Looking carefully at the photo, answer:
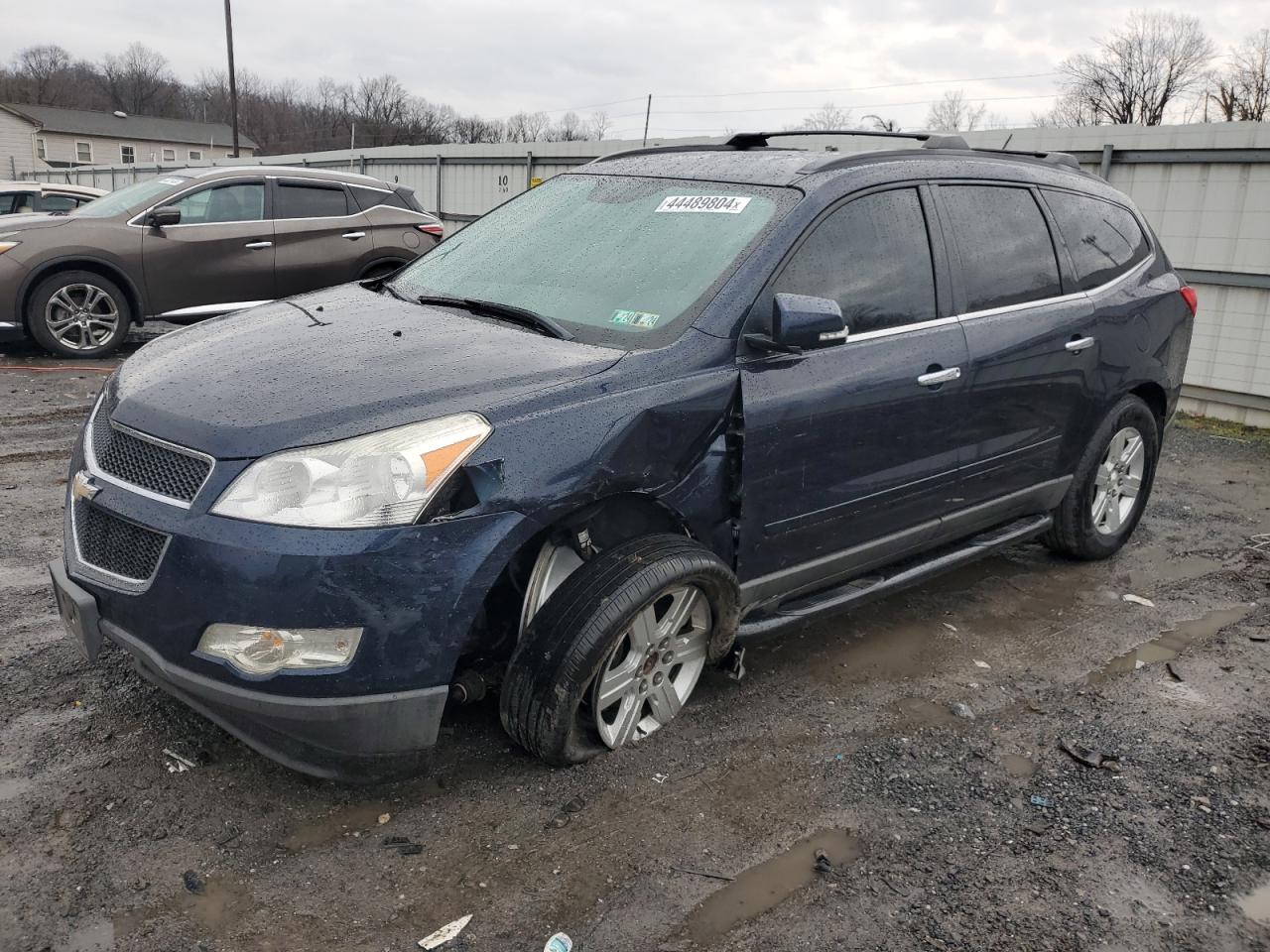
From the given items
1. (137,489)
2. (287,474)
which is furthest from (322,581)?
(137,489)

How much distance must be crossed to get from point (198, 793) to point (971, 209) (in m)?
3.45

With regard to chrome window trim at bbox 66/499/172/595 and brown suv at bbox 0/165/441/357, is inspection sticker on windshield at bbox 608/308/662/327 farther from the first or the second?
brown suv at bbox 0/165/441/357

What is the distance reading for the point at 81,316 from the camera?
9.00 meters

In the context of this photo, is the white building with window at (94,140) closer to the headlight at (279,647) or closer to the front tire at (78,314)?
the front tire at (78,314)

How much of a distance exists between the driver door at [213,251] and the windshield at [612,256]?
5.99 m

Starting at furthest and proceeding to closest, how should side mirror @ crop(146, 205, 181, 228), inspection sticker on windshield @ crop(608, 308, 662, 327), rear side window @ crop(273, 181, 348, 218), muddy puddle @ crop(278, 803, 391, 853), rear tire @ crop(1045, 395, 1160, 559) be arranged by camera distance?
rear side window @ crop(273, 181, 348, 218), side mirror @ crop(146, 205, 181, 228), rear tire @ crop(1045, 395, 1160, 559), inspection sticker on windshield @ crop(608, 308, 662, 327), muddy puddle @ crop(278, 803, 391, 853)

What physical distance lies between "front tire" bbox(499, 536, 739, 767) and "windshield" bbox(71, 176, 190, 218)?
804 centimetres

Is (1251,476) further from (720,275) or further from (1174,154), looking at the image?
(720,275)

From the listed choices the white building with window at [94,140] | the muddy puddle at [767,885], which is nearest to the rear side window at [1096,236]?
the muddy puddle at [767,885]

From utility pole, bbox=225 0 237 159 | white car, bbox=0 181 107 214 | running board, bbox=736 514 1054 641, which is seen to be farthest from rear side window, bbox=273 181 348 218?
utility pole, bbox=225 0 237 159

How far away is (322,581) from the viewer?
8.14ft

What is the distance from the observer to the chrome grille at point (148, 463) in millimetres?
2623

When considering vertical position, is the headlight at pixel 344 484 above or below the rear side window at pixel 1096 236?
below

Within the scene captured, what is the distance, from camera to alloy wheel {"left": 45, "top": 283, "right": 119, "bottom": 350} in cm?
887
